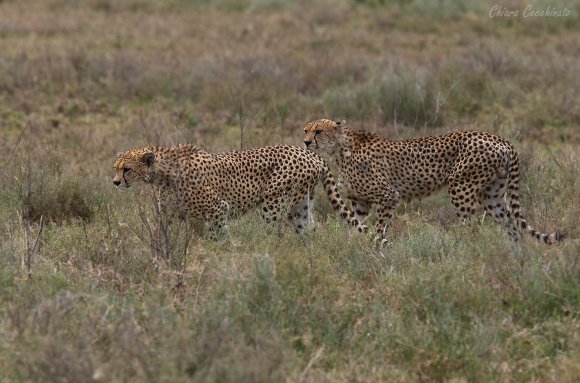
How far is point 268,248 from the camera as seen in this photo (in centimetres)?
614

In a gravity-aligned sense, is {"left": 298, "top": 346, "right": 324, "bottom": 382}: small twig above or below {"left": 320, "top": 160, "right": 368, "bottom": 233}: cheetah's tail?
above

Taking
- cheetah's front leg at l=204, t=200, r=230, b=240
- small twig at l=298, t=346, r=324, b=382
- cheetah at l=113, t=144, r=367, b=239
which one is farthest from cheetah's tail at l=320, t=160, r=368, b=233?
small twig at l=298, t=346, r=324, b=382

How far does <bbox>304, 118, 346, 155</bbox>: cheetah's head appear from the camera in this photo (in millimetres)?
7848

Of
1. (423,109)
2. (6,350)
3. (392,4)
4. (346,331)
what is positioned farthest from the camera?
(392,4)

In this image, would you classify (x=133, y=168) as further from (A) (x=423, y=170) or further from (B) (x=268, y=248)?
(A) (x=423, y=170)

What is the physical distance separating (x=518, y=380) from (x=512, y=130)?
5.51 metres

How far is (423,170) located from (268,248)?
195 centimetres

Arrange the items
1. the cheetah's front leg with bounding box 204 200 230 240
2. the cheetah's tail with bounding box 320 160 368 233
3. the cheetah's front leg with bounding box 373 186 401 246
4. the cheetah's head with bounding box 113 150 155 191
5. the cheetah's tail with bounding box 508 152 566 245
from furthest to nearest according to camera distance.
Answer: the cheetah's front leg with bounding box 373 186 401 246
the cheetah's tail with bounding box 320 160 368 233
the cheetah's tail with bounding box 508 152 566 245
the cheetah's front leg with bounding box 204 200 230 240
the cheetah's head with bounding box 113 150 155 191

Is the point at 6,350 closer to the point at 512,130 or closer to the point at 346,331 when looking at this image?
the point at 346,331

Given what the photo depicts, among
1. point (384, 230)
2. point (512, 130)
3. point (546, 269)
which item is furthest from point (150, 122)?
point (546, 269)

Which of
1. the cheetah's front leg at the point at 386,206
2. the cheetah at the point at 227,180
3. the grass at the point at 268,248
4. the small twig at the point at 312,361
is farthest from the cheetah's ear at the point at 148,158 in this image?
the small twig at the point at 312,361

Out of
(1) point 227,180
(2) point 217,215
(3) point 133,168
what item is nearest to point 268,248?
(2) point 217,215

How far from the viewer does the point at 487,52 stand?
550 inches

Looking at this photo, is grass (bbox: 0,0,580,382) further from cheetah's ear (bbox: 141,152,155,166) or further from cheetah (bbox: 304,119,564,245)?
cheetah's ear (bbox: 141,152,155,166)
